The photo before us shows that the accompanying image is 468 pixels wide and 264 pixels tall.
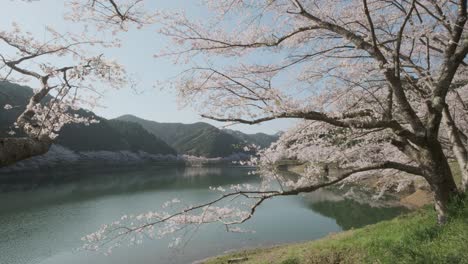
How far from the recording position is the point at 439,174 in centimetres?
444

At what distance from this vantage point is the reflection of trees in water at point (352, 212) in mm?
24734

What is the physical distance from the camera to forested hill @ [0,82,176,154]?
241 feet

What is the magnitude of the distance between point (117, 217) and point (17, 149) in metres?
26.1

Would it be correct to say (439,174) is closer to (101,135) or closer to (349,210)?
(349,210)

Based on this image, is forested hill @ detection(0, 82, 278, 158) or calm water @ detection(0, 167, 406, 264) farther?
forested hill @ detection(0, 82, 278, 158)

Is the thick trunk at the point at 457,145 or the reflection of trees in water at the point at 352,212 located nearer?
the thick trunk at the point at 457,145

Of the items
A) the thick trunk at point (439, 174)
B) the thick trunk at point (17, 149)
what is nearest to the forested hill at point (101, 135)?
the thick trunk at point (17, 149)

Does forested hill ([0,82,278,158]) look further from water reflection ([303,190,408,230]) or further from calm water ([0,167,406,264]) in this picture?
calm water ([0,167,406,264])

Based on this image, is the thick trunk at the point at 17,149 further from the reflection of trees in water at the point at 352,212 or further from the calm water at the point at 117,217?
the reflection of trees in water at the point at 352,212

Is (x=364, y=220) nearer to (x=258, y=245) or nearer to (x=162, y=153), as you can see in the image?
(x=258, y=245)

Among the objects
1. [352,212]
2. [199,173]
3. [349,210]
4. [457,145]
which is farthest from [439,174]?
[199,173]

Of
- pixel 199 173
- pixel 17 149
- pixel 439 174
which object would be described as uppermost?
pixel 17 149

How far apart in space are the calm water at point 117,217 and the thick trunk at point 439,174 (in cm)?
1512

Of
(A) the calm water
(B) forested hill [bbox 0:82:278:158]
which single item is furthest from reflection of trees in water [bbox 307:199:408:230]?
(B) forested hill [bbox 0:82:278:158]
